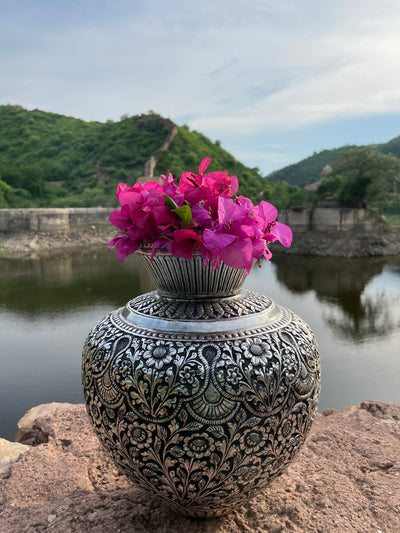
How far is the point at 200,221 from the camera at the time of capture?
187cm

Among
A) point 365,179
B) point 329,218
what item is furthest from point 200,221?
point 365,179

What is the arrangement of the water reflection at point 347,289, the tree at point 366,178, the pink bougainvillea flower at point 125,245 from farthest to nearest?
the tree at point 366,178 < the water reflection at point 347,289 < the pink bougainvillea flower at point 125,245

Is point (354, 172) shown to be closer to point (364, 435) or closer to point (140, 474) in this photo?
point (364, 435)

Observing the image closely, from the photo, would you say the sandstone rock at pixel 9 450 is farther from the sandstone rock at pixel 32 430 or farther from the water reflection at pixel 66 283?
the water reflection at pixel 66 283

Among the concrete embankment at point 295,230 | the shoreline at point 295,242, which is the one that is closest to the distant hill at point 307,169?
the concrete embankment at point 295,230

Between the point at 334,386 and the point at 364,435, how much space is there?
2519 millimetres

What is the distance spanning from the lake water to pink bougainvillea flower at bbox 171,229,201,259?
393cm

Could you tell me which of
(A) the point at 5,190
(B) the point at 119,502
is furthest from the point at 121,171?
(B) the point at 119,502

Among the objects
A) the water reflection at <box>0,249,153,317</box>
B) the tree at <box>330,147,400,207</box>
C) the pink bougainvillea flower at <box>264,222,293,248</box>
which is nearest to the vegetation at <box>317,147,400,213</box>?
the tree at <box>330,147,400,207</box>

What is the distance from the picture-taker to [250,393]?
1.78 m

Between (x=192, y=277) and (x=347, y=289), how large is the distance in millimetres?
12052

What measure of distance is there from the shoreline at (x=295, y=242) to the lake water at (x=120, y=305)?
2.17 meters

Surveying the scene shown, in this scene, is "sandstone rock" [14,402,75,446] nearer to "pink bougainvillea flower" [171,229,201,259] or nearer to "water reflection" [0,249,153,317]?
"pink bougainvillea flower" [171,229,201,259]

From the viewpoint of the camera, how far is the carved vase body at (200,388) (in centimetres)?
177
